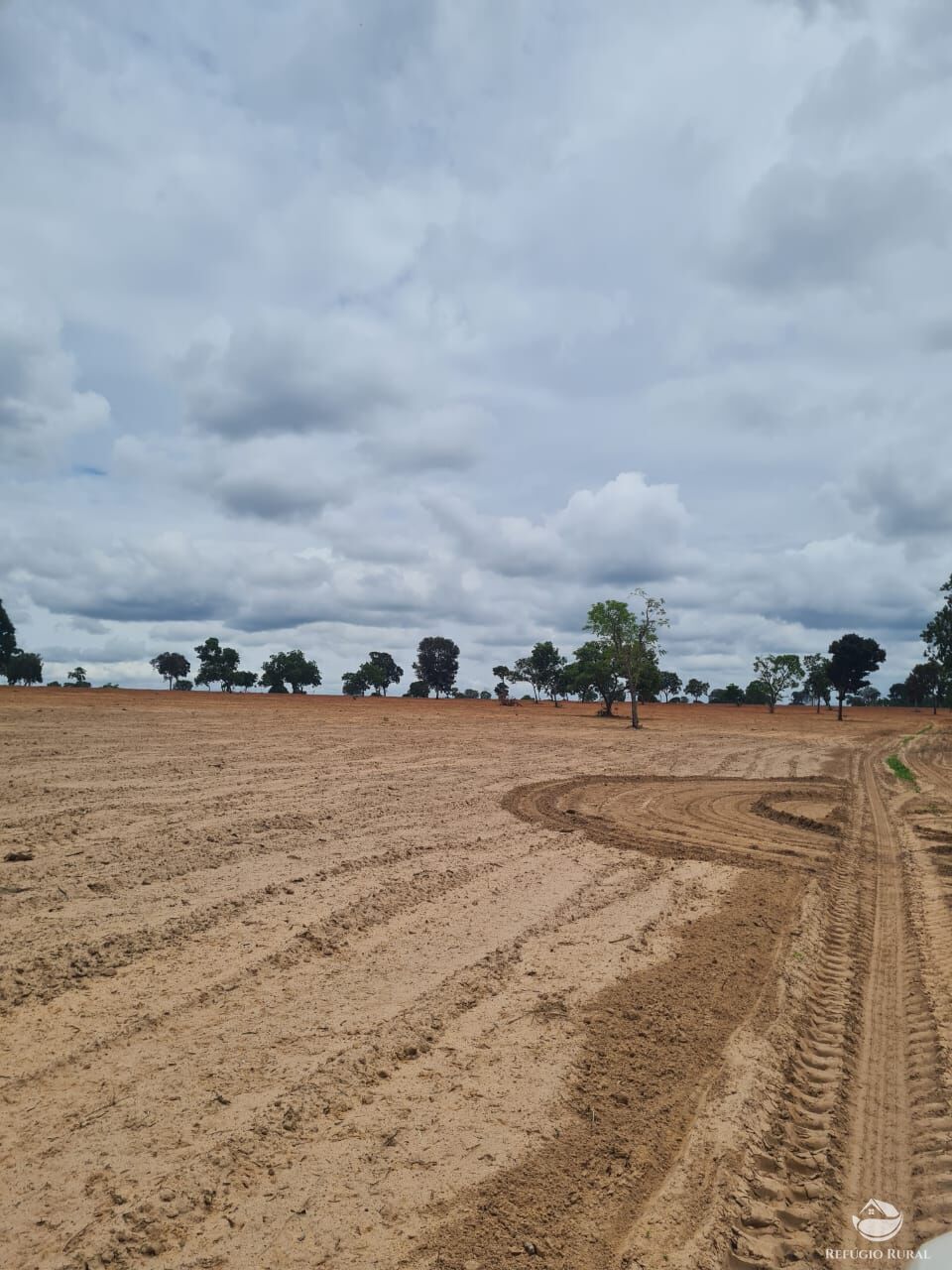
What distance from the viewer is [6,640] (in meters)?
66.3

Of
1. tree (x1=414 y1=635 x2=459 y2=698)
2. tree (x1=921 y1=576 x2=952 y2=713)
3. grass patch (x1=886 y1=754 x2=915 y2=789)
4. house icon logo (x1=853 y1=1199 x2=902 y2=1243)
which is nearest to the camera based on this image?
house icon logo (x1=853 y1=1199 x2=902 y2=1243)

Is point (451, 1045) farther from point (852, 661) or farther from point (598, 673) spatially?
point (852, 661)

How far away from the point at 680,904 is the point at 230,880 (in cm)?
427

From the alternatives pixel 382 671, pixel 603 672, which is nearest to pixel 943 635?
pixel 603 672

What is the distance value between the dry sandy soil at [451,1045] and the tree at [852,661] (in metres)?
78.8

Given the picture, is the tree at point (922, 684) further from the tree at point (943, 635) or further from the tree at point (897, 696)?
the tree at point (943, 635)

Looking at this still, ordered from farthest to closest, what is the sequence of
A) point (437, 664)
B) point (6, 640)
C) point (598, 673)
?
1. point (437, 664)
2. point (6, 640)
3. point (598, 673)

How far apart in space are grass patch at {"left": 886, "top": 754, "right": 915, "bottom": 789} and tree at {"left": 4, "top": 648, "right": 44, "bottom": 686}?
231 feet

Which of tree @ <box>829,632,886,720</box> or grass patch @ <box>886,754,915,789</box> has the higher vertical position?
tree @ <box>829,632,886,720</box>

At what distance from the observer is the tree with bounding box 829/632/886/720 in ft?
260

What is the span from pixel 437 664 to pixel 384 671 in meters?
8.21

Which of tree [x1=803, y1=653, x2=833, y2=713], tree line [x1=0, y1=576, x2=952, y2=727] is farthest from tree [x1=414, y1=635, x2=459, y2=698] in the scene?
tree [x1=803, y1=653, x2=833, y2=713]

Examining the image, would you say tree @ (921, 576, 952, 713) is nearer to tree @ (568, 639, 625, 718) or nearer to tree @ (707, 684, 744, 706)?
tree @ (568, 639, 625, 718)

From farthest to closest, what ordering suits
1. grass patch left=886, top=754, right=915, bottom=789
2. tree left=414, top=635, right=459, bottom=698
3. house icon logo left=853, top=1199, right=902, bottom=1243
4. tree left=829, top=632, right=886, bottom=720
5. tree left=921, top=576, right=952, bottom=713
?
tree left=414, top=635, right=459, bottom=698 < tree left=829, top=632, right=886, bottom=720 < tree left=921, top=576, right=952, bottom=713 < grass patch left=886, top=754, right=915, bottom=789 < house icon logo left=853, top=1199, right=902, bottom=1243
